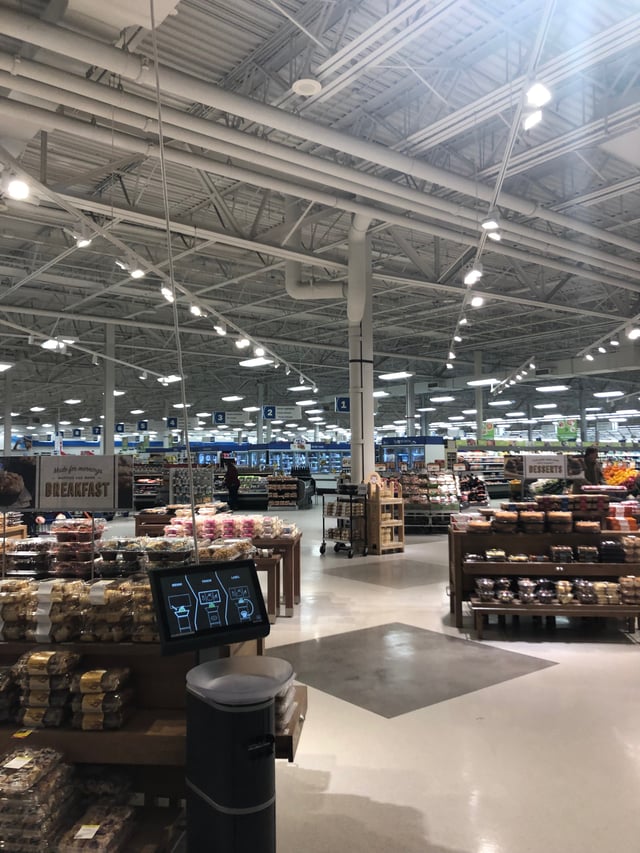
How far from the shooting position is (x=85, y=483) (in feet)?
11.1

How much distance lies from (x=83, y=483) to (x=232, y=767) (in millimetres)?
1903

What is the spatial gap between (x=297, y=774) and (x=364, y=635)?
2.65 metres

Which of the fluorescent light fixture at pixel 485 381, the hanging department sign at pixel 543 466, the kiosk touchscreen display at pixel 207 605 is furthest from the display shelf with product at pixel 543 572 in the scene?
the fluorescent light fixture at pixel 485 381

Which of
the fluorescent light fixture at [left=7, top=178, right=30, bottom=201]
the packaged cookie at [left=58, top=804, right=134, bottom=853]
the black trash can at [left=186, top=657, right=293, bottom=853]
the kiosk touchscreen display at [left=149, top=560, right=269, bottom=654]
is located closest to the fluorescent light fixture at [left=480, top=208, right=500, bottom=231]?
the fluorescent light fixture at [left=7, top=178, right=30, bottom=201]

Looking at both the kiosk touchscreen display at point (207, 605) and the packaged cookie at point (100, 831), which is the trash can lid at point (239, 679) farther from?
the packaged cookie at point (100, 831)

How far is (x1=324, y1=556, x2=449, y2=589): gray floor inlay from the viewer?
28.1 ft

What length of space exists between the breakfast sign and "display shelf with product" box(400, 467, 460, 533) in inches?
437

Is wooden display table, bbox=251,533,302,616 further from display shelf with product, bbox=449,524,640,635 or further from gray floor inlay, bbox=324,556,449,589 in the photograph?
display shelf with product, bbox=449,524,640,635

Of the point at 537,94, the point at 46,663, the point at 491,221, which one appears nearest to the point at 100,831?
the point at 46,663

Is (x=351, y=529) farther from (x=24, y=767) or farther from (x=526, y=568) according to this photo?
(x=24, y=767)

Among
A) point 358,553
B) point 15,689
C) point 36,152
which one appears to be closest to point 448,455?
point 358,553

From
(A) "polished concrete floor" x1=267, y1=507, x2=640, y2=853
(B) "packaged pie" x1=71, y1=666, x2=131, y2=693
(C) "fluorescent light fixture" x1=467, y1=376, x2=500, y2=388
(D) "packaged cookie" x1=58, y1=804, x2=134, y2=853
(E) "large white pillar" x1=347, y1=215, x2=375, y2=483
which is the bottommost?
(A) "polished concrete floor" x1=267, y1=507, x2=640, y2=853

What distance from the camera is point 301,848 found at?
2.69 m

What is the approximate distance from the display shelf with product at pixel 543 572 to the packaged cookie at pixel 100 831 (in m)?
4.11
